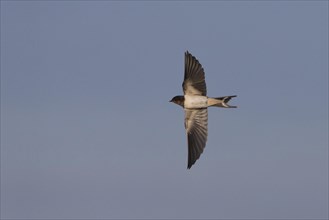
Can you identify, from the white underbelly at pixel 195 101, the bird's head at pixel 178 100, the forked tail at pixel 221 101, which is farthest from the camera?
the bird's head at pixel 178 100

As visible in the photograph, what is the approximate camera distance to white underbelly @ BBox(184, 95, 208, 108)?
49.6 ft

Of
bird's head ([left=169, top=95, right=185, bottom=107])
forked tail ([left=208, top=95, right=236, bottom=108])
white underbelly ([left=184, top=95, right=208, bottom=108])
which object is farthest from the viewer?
bird's head ([left=169, top=95, right=185, bottom=107])

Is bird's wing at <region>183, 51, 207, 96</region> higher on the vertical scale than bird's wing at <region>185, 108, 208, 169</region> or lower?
higher

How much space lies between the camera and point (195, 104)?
15.4m

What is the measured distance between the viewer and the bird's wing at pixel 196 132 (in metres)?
15.6

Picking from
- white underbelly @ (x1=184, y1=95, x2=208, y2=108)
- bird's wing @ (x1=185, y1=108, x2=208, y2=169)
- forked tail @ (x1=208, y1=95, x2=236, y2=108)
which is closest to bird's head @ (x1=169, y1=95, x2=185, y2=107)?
white underbelly @ (x1=184, y1=95, x2=208, y2=108)

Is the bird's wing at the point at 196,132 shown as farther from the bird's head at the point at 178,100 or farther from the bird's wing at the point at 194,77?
the bird's wing at the point at 194,77

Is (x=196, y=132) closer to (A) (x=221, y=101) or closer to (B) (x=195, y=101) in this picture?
(B) (x=195, y=101)

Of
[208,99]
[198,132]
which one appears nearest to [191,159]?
[198,132]

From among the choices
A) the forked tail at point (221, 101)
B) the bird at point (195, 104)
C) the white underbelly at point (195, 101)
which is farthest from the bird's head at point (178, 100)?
the forked tail at point (221, 101)

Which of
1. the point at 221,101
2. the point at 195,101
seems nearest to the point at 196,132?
the point at 195,101

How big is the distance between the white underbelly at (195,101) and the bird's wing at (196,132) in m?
0.33

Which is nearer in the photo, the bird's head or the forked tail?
the forked tail

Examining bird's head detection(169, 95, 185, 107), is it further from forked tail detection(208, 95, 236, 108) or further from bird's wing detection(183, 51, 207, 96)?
forked tail detection(208, 95, 236, 108)
